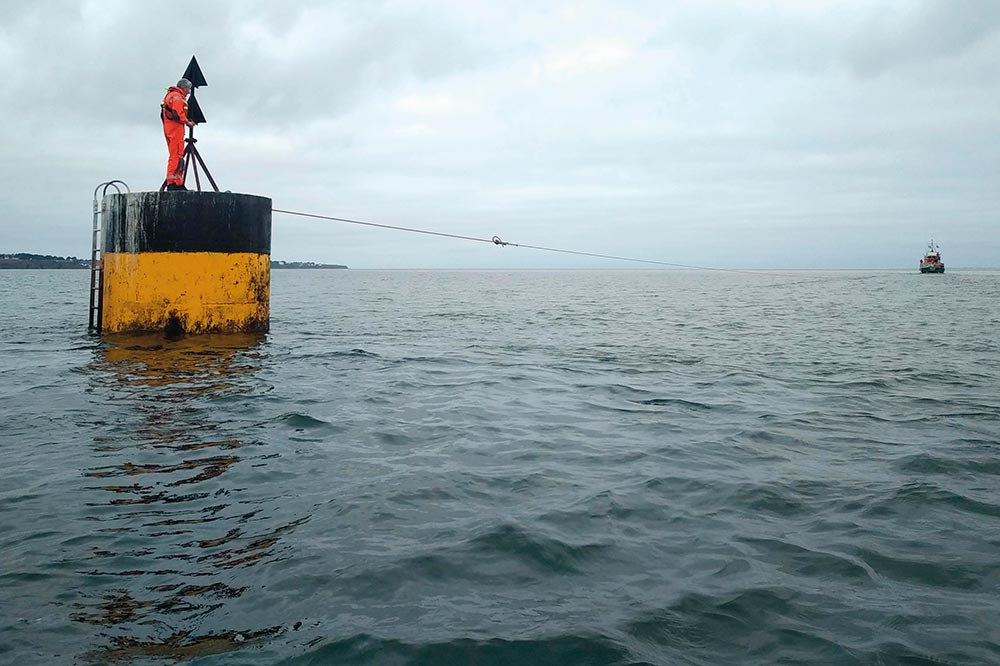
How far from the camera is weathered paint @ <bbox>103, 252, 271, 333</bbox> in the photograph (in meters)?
9.67

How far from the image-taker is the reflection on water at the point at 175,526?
2602mm

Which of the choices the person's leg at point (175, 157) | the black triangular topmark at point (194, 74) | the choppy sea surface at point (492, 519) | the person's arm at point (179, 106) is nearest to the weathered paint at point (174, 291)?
the person's leg at point (175, 157)

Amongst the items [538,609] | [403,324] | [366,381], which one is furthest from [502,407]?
[403,324]

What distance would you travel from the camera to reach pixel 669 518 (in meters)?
3.80

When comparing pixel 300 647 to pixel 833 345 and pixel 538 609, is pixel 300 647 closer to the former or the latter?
pixel 538 609

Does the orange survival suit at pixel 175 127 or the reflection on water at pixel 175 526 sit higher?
the orange survival suit at pixel 175 127

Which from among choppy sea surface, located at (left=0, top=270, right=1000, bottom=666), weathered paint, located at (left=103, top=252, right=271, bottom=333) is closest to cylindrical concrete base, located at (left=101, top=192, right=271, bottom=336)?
weathered paint, located at (left=103, top=252, right=271, bottom=333)

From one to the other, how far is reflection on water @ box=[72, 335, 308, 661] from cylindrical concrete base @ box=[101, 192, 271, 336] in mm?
3164

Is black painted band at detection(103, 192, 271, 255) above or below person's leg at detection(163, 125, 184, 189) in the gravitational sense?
below

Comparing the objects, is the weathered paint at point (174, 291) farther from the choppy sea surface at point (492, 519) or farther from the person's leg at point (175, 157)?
the choppy sea surface at point (492, 519)

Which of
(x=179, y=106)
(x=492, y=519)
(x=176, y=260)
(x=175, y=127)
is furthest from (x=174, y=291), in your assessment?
(x=492, y=519)

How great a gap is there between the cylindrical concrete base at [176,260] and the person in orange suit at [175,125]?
0.77 meters

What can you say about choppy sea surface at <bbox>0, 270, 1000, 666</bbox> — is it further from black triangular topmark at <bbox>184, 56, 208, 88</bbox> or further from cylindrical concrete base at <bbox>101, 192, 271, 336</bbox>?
black triangular topmark at <bbox>184, 56, 208, 88</bbox>

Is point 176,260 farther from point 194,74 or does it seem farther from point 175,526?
point 175,526
